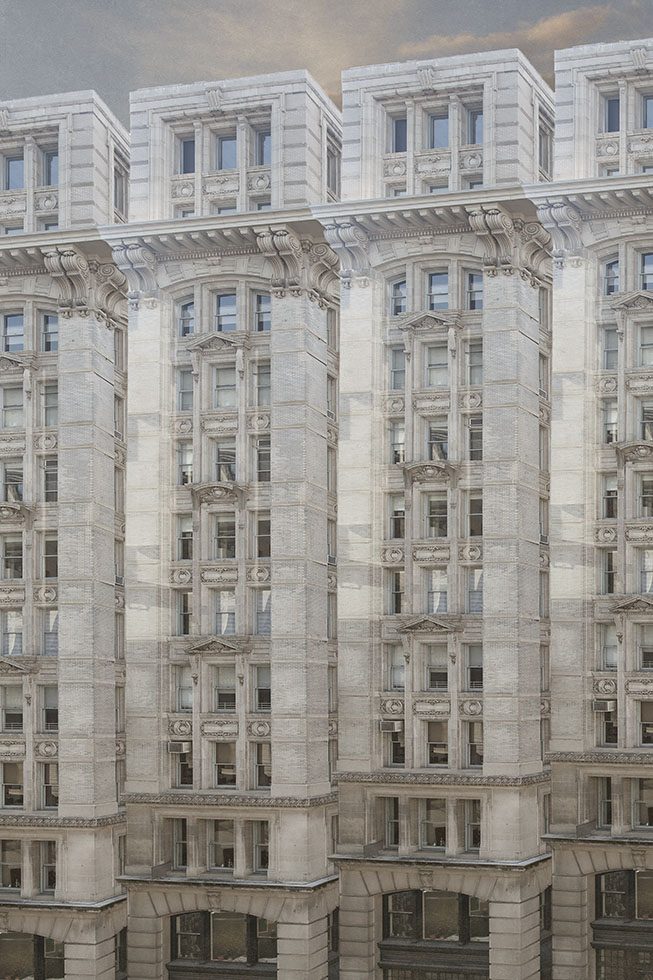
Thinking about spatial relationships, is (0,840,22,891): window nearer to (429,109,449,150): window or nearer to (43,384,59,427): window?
(43,384,59,427): window

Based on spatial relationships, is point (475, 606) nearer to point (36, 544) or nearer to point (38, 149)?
point (36, 544)

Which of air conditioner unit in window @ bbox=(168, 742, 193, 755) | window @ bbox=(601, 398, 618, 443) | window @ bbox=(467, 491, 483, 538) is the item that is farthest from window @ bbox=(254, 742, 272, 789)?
window @ bbox=(601, 398, 618, 443)

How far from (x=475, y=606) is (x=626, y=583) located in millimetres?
5835

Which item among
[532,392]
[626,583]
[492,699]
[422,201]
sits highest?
[422,201]

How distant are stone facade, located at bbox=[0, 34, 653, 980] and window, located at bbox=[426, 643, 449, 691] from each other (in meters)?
0.13

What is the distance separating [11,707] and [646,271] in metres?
30.8

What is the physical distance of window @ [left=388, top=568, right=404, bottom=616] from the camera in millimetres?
67750

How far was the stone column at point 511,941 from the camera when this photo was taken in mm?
63875

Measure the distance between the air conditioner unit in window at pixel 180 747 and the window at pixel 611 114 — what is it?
29132 mm

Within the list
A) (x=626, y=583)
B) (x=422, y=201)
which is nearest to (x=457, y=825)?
(x=626, y=583)

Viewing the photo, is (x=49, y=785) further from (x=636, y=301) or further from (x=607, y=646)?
(x=636, y=301)

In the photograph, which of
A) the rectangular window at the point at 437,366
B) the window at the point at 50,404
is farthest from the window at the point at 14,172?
the rectangular window at the point at 437,366

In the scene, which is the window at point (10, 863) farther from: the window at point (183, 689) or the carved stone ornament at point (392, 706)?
the carved stone ornament at point (392, 706)

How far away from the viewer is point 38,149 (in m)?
71.2
